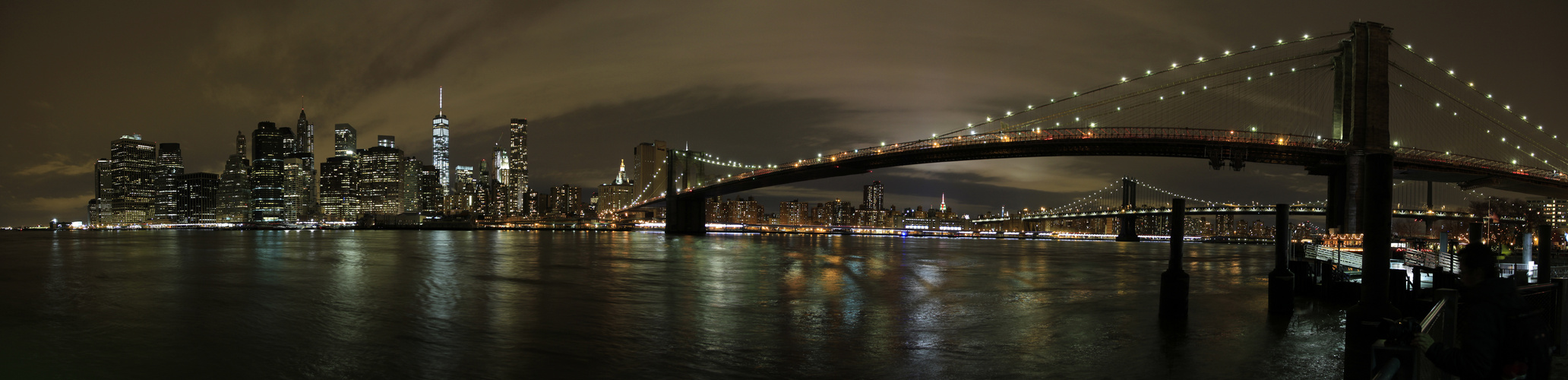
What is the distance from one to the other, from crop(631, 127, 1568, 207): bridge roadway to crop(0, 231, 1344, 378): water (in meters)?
14.7

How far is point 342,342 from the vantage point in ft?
44.2

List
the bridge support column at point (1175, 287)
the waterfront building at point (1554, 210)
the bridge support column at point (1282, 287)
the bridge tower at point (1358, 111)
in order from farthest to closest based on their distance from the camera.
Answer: the waterfront building at point (1554, 210) → the bridge tower at point (1358, 111) → the bridge support column at point (1282, 287) → the bridge support column at point (1175, 287)

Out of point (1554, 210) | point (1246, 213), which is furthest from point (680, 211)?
point (1554, 210)

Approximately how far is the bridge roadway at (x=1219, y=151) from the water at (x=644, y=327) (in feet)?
48.3

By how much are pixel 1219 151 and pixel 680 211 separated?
55.2 m

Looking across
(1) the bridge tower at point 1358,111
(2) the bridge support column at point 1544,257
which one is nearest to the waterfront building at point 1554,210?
(1) the bridge tower at point 1358,111

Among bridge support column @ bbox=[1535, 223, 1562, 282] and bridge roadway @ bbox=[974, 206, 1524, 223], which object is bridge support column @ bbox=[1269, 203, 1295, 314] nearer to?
bridge support column @ bbox=[1535, 223, 1562, 282]

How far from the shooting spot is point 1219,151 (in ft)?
140

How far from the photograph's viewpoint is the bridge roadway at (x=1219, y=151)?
39.6m

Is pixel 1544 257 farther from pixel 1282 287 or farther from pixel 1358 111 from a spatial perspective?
pixel 1358 111

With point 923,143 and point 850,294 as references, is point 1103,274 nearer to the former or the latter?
point 850,294

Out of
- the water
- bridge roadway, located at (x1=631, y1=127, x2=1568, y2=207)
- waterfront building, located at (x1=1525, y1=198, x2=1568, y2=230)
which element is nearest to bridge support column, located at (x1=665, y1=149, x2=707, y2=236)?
bridge roadway, located at (x1=631, y1=127, x2=1568, y2=207)

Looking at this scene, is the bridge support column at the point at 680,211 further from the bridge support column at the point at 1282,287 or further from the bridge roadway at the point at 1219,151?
the bridge support column at the point at 1282,287

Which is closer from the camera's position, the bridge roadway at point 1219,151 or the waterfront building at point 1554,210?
the bridge roadway at point 1219,151
